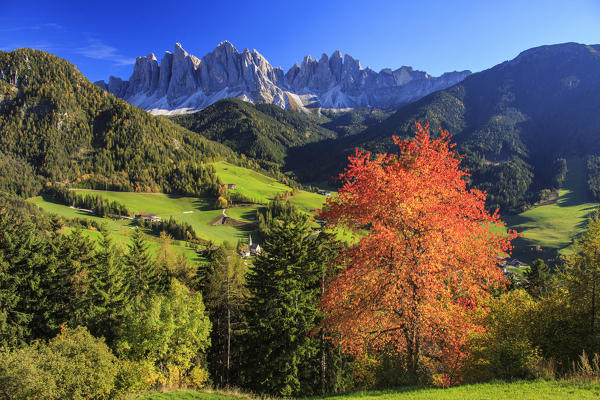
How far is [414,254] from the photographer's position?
12.5 metres

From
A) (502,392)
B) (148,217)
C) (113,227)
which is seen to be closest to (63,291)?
(502,392)

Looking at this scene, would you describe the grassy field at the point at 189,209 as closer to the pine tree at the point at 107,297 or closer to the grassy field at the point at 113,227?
the grassy field at the point at 113,227

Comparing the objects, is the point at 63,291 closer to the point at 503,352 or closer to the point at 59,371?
the point at 59,371

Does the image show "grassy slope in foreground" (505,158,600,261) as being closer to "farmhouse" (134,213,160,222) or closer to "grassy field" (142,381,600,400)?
"grassy field" (142,381,600,400)

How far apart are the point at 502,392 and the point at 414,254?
6.95 metres

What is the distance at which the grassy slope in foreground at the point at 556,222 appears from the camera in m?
136

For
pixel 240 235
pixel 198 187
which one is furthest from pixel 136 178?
pixel 240 235

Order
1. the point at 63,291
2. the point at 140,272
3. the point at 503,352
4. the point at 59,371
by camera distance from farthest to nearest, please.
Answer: the point at 140,272, the point at 63,291, the point at 59,371, the point at 503,352

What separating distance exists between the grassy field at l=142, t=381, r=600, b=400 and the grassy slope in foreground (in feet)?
451

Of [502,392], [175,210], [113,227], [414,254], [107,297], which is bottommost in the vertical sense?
[107,297]

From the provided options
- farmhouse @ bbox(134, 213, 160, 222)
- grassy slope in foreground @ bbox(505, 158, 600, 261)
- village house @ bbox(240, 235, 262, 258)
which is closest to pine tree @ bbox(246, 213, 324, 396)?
village house @ bbox(240, 235, 262, 258)

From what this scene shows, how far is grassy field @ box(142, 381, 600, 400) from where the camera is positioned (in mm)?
11348

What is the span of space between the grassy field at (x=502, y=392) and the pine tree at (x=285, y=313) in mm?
12256

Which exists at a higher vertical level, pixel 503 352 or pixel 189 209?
pixel 189 209
